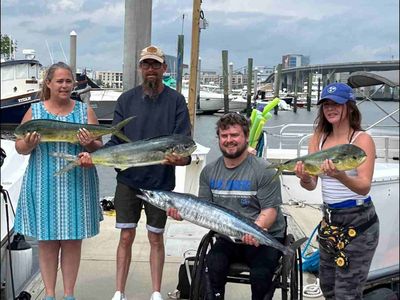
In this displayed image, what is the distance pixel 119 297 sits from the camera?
3859 mm

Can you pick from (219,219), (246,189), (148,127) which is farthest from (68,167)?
(246,189)

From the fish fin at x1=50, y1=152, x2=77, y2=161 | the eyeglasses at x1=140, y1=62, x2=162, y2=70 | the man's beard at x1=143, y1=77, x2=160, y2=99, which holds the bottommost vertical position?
the fish fin at x1=50, y1=152, x2=77, y2=161

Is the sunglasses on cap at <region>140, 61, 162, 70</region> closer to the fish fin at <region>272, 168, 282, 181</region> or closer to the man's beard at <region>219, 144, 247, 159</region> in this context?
the man's beard at <region>219, 144, 247, 159</region>

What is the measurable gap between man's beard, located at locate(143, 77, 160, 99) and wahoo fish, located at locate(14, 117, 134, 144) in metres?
0.46

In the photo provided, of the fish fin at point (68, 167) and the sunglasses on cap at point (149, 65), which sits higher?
the sunglasses on cap at point (149, 65)

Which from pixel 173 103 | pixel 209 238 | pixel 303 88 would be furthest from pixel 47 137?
pixel 303 88

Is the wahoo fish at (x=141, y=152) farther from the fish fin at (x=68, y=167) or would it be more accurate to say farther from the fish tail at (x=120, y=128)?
the fish tail at (x=120, y=128)

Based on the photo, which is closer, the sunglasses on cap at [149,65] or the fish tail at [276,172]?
the fish tail at [276,172]

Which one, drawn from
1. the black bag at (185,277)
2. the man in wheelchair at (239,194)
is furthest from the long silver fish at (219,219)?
the black bag at (185,277)

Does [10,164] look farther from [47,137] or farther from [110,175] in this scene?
[110,175]

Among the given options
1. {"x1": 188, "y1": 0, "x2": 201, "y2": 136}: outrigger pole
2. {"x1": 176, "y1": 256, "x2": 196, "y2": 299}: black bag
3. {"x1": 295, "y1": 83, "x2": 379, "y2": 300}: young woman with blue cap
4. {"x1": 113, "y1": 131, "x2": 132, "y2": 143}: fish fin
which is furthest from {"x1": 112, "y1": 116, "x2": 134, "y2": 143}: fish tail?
{"x1": 188, "y1": 0, "x2": 201, "y2": 136}: outrigger pole

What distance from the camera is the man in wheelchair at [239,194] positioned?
335 cm

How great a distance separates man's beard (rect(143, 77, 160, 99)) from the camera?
12.1 ft

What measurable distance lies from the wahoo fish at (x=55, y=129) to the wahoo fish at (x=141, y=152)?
12cm
